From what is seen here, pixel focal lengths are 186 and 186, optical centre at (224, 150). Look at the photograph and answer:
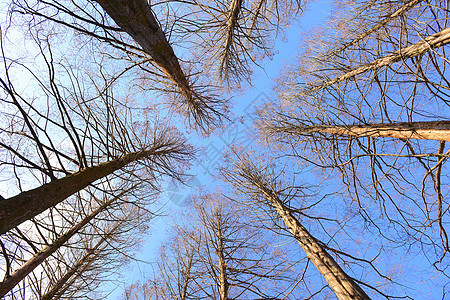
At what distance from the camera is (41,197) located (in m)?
1.93

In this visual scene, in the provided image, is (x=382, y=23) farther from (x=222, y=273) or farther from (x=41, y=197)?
(x=41, y=197)

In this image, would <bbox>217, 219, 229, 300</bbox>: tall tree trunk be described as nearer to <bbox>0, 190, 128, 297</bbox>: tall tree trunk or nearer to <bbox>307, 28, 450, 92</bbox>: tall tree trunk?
<bbox>0, 190, 128, 297</bbox>: tall tree trunk

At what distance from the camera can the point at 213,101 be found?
507cm

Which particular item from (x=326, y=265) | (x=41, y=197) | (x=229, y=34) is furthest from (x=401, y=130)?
(x=41, y=197)

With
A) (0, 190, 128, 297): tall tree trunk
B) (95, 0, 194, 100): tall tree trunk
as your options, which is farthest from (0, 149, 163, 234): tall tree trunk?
(95, 0, 194, 100): tall tree trunk

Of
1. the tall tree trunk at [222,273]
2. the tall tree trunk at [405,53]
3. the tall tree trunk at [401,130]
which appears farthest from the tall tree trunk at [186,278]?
the tall tree trunk at [405,53]

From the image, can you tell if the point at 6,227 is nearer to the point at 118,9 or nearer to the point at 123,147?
the point at 123,147

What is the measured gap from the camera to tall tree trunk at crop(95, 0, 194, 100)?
242cm

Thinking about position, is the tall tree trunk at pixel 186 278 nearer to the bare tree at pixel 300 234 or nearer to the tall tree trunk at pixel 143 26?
the bare tree at pixel 300 234

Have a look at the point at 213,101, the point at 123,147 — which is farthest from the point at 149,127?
the point at 213,101

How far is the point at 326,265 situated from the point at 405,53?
378cm

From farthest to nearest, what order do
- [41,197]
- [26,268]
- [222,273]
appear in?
[222,273] < [26,268] < [41,197]

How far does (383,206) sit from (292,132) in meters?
2.43

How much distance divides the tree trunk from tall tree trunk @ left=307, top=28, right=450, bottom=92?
9.41 ft
